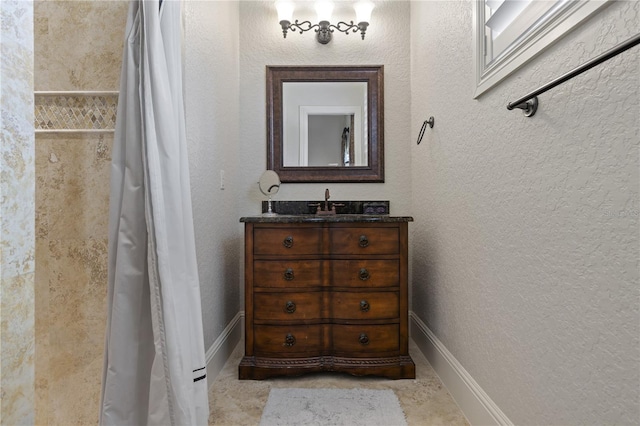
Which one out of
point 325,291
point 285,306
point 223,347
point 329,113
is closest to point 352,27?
point 329,113

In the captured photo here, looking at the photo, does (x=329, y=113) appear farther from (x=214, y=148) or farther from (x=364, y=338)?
(x=364, y=338)

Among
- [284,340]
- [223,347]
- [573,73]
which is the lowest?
[223,347]

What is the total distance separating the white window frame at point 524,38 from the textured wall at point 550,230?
27 mm

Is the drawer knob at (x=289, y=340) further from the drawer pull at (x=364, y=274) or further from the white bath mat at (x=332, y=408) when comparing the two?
the drawer pull at (x=364, y=274)

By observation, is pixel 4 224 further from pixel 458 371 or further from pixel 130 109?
pixel 458 371

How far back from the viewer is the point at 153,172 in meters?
1.07

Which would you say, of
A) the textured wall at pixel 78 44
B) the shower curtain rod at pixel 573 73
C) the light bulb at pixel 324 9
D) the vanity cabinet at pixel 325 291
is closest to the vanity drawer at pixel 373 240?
the vanity cabinet at pixel 325 291

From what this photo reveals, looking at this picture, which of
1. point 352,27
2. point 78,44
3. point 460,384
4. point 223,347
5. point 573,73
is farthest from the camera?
point 352,27

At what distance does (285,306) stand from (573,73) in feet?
5.19

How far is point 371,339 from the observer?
5.96 ft

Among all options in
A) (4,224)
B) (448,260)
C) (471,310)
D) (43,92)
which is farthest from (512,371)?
(43,92)

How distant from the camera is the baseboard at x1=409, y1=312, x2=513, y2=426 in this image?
1.26 meters

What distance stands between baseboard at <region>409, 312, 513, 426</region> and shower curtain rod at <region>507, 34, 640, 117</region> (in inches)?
42.1

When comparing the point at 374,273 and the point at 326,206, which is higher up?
the point at 326,206
